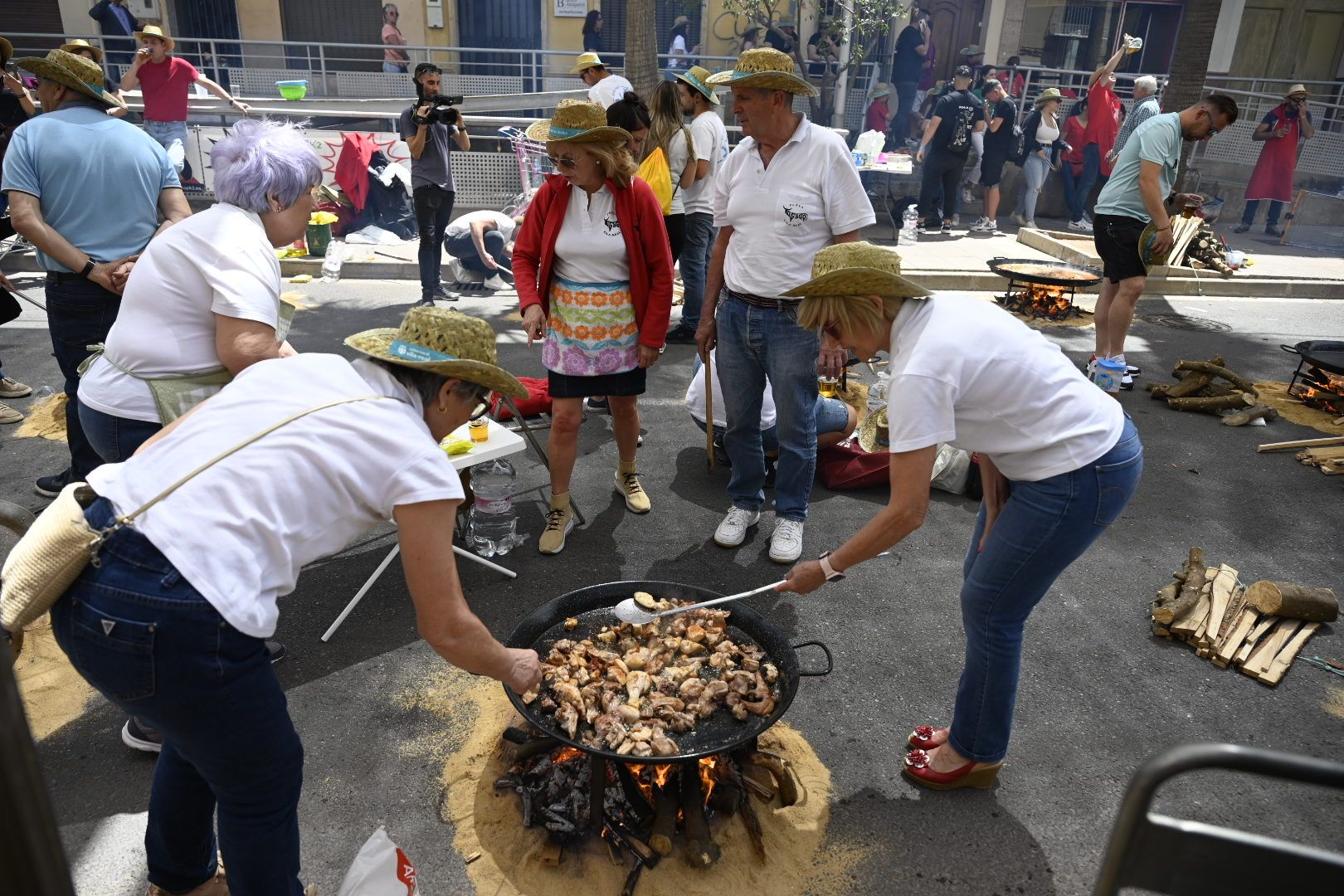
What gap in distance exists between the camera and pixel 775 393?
4445 mm

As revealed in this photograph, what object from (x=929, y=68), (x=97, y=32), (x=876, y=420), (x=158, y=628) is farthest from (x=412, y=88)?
(x=158, y=628)

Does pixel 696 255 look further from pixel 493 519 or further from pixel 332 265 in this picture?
pixel 332 265

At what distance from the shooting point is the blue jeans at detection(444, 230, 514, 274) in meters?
10.1

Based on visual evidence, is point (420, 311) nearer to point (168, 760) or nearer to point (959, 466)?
point (168, 760)

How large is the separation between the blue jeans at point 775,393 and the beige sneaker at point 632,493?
560mm

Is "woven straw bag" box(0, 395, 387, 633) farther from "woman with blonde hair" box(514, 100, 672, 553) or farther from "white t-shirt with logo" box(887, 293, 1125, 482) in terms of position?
"woman with blonde hair" box(514, 100, 672, 553)

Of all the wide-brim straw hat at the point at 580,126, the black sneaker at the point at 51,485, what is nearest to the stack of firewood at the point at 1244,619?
the wide-brim straw hat at the point at 580,126

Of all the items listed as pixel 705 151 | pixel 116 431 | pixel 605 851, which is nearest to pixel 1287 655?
pixel 605 851

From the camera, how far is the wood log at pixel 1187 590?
13.6ft

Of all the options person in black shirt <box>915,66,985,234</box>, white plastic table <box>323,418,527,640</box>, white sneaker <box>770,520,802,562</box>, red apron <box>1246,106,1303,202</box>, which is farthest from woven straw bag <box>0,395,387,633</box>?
red apron <box>1246,106,1303,202</box>

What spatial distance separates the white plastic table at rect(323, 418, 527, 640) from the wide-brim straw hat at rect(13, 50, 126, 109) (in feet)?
7.14

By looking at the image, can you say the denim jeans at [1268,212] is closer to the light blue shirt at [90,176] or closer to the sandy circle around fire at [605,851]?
the sandy circle around fire at [605,851]

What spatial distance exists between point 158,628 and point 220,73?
782 inches

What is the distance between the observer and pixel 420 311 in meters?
2.16
